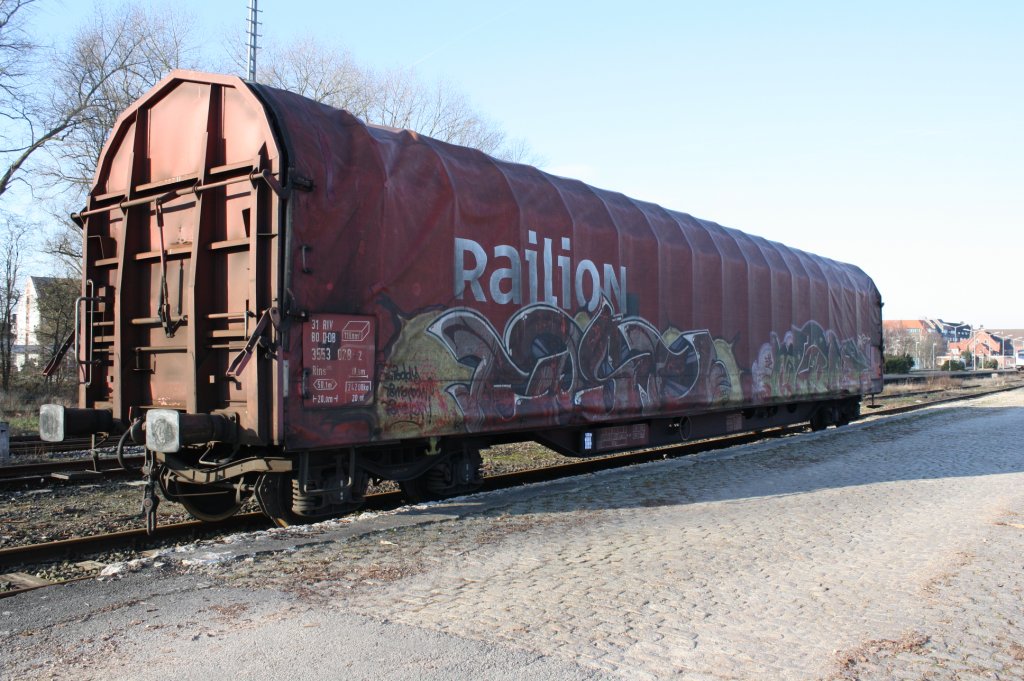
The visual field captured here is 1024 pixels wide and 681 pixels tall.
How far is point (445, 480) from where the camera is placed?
8008mm

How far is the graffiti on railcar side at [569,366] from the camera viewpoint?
7.82 meters

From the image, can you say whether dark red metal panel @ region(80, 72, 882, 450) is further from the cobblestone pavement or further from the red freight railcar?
the cobblestone pavement

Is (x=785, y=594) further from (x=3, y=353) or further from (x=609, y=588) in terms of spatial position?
(x=3, y=353)

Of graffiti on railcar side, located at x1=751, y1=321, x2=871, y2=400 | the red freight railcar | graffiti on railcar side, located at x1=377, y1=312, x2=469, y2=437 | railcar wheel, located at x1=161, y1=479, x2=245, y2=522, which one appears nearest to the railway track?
railcar wheel, located at x1=161, y1=479, x2=245, y2=522

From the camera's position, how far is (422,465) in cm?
763

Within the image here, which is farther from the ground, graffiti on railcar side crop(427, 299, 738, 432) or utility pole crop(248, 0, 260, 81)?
utility pole crop(248, 0, 260, 81)

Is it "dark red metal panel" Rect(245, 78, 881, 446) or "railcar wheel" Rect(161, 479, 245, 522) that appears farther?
"railcar wheel" Rect(161, 479, 245, 522)

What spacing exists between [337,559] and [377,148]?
3.67 meters

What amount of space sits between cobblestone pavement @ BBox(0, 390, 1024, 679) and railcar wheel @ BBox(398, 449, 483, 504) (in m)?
0.24

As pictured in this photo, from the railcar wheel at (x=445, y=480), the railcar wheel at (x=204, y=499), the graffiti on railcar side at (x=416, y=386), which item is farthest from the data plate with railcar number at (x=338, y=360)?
the railcar wheel at (x=445, y=480)

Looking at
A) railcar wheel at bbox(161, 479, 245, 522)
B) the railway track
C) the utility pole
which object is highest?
the utility pole

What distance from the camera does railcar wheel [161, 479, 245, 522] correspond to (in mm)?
6855

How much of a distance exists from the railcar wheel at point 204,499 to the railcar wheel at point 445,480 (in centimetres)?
165

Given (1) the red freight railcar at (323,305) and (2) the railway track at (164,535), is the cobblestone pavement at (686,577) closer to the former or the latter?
(1) the red freight railcar at (323,305)
